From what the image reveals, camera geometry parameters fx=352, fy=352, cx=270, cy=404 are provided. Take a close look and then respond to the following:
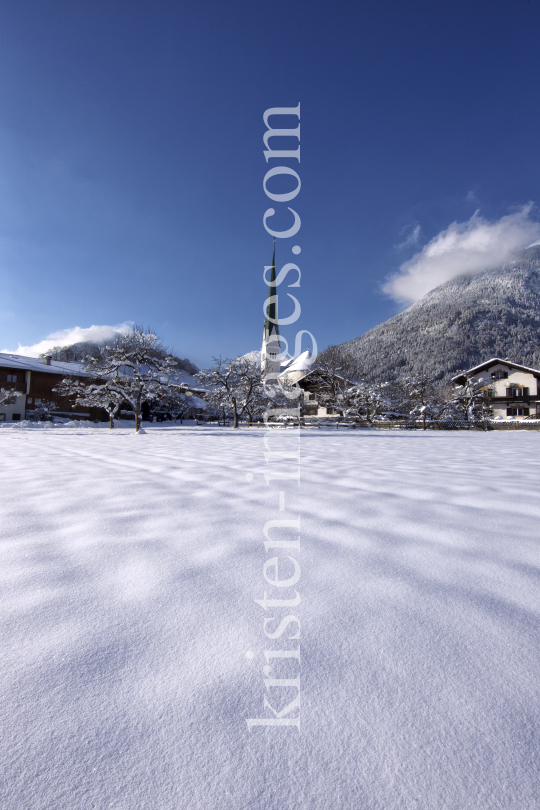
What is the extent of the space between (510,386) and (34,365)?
4885cm

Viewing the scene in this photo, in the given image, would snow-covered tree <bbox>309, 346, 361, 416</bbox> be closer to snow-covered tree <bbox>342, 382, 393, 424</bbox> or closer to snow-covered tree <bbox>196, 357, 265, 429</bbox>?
snow-covered tree <bbox>342, 382, 393, 424</bbox>

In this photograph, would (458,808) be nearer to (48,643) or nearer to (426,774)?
(426,774)

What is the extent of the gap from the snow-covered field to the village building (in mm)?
40639

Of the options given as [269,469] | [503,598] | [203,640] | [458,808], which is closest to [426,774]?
[458,808]

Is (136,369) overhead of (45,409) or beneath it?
overhead

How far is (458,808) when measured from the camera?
0.69 metres

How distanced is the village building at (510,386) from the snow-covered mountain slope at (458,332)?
27234 millimetres

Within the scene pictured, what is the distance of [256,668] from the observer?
1.10 m

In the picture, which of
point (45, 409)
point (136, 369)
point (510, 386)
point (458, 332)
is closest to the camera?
point (136, 369)

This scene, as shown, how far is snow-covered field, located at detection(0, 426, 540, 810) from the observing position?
0.73 meters

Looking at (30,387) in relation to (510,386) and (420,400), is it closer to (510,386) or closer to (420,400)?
(420,400)

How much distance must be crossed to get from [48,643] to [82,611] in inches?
8.6

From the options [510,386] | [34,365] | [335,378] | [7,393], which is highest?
[34,365]

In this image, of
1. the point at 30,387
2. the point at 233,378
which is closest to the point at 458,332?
the point at 233,378
